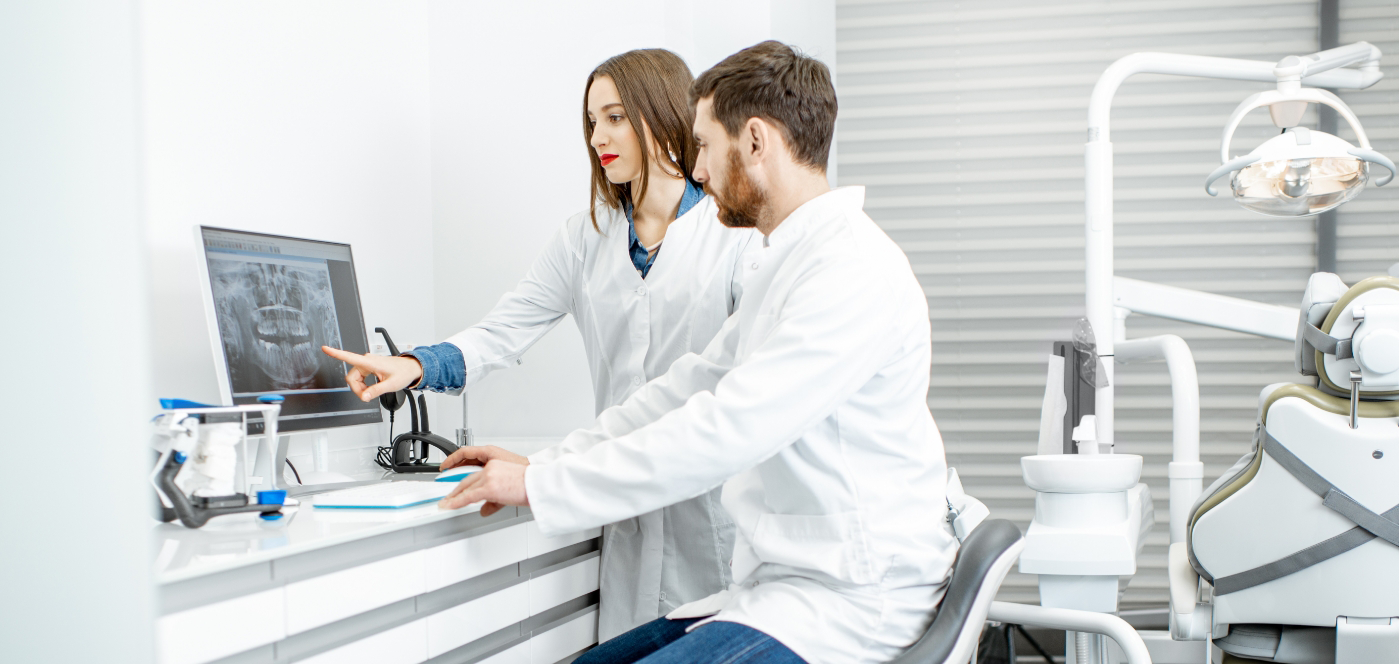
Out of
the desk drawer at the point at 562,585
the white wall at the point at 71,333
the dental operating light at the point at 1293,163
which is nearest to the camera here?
the white wall at the point at 71,333

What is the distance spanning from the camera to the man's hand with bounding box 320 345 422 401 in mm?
1867

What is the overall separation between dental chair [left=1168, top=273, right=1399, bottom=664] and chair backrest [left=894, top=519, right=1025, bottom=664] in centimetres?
89

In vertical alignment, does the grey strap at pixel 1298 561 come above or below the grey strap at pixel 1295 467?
below

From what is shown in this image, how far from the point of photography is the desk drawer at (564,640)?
1725 millimetres

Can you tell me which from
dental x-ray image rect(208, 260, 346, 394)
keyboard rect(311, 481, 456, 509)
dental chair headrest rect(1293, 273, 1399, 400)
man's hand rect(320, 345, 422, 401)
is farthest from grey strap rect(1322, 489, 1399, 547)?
dental x-ray image rect(208, 260, 346, 394)

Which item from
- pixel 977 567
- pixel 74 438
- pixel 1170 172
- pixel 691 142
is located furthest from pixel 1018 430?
pixel 74 438

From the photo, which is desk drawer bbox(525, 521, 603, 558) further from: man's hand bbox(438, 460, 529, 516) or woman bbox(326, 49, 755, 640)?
man's hand bbox(438, 460, 529, 516)

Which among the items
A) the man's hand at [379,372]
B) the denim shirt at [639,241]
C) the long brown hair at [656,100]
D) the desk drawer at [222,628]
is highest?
the long brown hair at [656,100]

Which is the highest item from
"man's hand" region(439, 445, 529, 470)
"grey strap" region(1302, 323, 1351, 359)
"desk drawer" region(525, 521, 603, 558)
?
"grey strap" region(1302, 323, 1351, 359)

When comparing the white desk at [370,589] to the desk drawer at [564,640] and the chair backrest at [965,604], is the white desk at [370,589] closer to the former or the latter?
the desk drawer at [564,640]

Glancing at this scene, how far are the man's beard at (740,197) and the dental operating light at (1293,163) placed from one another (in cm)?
160

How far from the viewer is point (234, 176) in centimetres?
218

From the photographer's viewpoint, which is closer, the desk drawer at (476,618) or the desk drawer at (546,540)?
the desk drawer at (476,618)

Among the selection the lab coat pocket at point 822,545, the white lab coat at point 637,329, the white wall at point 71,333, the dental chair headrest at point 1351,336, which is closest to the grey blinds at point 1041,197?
the dental chair headrest at point 1351,336
